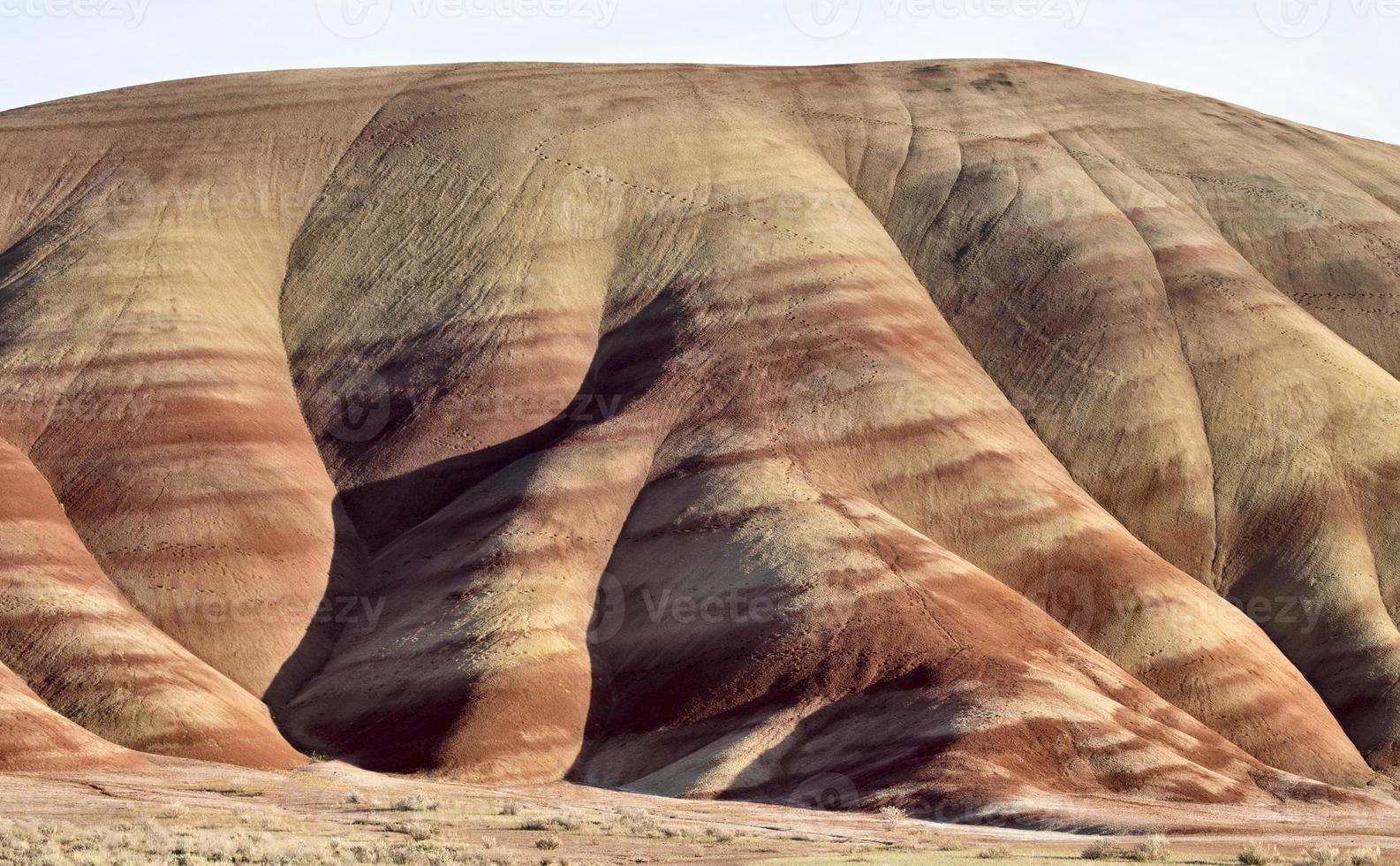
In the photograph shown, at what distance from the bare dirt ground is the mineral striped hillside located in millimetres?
4110

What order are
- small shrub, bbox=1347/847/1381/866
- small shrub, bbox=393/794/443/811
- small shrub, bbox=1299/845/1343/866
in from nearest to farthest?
small shrub, bbox=1299/845/1343/866 < small shrub, bbox=1347/847/1381/866 < small shrub, bbox=393/794/443/811

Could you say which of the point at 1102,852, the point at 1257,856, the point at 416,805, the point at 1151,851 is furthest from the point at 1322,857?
the point at 416,805

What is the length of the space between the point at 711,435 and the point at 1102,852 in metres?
32.9

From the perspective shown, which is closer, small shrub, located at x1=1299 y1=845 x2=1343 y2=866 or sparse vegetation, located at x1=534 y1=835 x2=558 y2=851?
small shrub, located at x1=1299 y1=845 x2=1343 y2=866

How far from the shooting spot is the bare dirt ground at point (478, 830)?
101ft

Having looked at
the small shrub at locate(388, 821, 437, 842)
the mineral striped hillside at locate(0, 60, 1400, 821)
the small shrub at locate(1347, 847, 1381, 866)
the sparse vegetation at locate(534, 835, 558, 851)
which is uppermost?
the small shrub at locate(1347, 847, 1381, 866)

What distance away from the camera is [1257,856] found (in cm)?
3038

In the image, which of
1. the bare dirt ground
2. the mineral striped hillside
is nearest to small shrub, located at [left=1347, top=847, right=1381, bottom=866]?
the bare dirt ground

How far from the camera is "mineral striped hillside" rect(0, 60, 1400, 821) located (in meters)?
52.6

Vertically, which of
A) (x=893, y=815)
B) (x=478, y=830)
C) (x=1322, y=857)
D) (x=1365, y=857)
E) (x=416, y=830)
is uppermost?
(x=1322, y=857)

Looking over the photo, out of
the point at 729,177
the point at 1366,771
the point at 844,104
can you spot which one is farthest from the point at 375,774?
the point at 844,104

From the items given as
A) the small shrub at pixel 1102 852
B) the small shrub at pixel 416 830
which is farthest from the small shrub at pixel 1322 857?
the small shrub at pixel 416 830

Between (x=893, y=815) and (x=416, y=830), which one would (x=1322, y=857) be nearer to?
(x=893, y=815)

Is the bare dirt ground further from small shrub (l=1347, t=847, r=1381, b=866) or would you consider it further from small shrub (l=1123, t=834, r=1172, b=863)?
small shrub (l=1123, t=834, r=1172, b=863)
